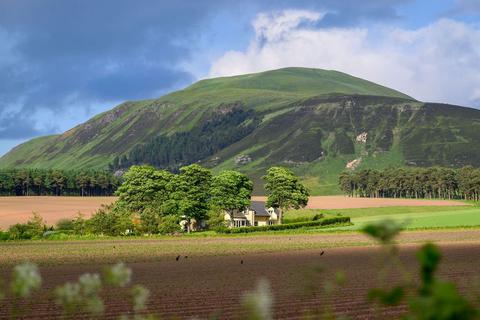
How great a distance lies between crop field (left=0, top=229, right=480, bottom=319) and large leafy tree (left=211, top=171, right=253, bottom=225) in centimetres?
5881

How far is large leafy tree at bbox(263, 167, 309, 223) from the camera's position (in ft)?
533

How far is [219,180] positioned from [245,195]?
7.21 metres

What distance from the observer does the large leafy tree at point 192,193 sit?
458 ft

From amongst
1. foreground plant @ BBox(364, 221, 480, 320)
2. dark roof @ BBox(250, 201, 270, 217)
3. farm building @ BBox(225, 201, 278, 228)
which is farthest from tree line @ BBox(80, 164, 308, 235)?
foreground plant @ BBox(364, 221, 480, 320)

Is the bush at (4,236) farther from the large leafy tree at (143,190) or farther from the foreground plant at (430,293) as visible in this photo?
the foreground plant at (430,293)

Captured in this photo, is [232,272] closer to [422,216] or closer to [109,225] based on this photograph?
[109,225]

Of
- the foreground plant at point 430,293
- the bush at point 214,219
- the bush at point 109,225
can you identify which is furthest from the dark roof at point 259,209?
the foreground plant at point 430,293

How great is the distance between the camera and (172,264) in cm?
6078

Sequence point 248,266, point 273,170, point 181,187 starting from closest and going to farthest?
point 248,266 < point 181,187 < point 273,170

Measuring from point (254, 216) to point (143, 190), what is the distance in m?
37.2

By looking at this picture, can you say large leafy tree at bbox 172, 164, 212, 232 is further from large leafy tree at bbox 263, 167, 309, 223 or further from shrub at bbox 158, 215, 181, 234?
large leafy tree at bbox 263, 167, 309, 223

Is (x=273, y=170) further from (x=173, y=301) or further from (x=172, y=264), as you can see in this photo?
(x=173, y=301)

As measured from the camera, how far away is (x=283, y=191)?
161750mm

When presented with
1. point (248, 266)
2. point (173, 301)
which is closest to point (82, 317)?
point (173, 301)
